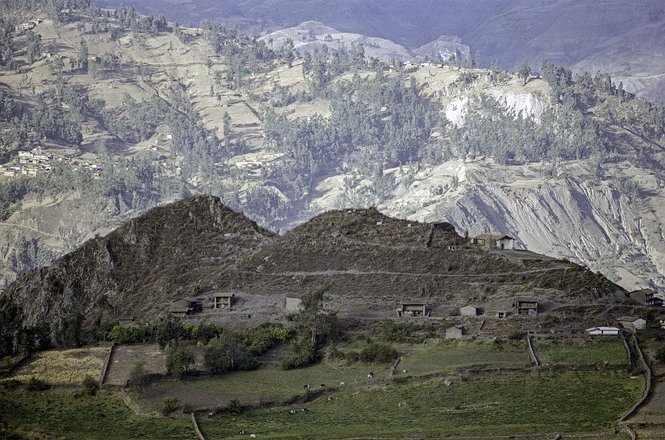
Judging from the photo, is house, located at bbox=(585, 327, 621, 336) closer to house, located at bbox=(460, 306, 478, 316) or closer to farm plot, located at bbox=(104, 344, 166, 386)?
house, located at bbox=(460, 306, 478, 316)

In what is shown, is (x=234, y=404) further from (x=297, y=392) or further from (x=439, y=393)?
(x=439, y=393)

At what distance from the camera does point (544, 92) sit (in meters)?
185

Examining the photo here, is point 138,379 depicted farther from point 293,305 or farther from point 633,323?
point 633,323

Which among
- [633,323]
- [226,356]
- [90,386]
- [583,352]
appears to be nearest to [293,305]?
[226,356]

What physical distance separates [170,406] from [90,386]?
4432 millimetres

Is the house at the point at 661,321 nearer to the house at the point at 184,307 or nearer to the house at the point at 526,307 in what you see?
the house at the point at 526,307

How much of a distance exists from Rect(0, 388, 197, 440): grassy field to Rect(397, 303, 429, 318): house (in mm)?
15547

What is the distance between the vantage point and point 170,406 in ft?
170

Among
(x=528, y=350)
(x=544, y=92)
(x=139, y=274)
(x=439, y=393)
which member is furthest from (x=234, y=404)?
(x=544, y=92)

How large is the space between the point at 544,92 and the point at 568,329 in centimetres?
12650

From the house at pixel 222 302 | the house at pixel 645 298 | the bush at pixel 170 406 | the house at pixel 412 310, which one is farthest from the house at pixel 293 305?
the house at pixel 645 298

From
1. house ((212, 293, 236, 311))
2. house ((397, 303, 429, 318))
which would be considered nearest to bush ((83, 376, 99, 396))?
house ((212, 293, 236, 311))

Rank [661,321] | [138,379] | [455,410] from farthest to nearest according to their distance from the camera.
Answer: [661,321], [138,379], [455,410]

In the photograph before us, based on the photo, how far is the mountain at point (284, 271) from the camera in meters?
66.2
